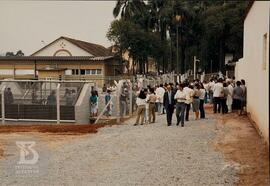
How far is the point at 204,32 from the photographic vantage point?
55031 millimetres

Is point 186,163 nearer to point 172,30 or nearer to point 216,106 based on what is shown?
point 216,106

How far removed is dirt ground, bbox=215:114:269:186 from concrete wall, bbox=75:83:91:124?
6.88 m

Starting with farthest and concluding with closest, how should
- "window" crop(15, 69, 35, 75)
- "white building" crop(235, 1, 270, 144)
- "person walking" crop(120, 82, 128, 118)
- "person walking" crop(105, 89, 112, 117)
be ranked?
"window" crop(15, 69, 35, 75) < "person walking" crop(105, 89, 112, 117) < "person walking" crop(120, 82, 128, 118) < "white building" crop(235, 1, 270, 144)

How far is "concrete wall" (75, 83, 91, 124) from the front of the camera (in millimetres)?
21808

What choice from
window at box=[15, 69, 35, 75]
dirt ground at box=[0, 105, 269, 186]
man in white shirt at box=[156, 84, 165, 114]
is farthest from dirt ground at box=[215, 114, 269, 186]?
window at box=[15, 69, 35, 75]

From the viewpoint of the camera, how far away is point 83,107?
73.5 ft

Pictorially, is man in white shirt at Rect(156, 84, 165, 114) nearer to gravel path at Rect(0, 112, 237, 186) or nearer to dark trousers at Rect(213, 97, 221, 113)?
dark trousers at Rect(213, 97, 221, 113)

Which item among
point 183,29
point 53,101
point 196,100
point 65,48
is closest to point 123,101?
point 53,101

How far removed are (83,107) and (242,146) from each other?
37.8 ft

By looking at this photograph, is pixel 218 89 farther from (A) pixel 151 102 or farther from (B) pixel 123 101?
(B) pixel 123 101

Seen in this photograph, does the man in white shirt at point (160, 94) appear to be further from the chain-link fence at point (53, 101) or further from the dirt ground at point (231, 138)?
the dirt ground at point (231, 138)

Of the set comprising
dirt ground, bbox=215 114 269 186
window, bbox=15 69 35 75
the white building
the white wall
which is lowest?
dirt ground, bbox=215 114 269 186

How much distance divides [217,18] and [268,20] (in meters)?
49.4

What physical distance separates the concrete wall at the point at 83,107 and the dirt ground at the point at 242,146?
6.88 m
